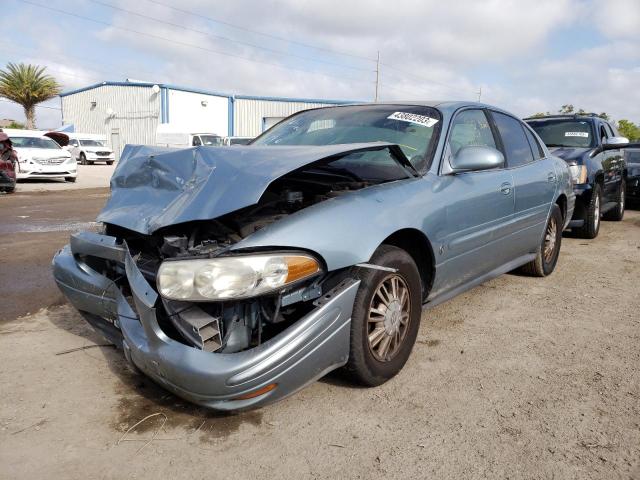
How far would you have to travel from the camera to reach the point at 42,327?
3.53 metres

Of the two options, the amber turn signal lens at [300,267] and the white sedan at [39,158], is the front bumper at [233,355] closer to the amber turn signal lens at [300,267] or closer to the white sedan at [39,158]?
the amber turn signal lens at [300,267]

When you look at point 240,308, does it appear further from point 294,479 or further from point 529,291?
point 529,291

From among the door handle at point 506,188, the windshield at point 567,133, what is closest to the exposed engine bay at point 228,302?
the door handle at point 506,188

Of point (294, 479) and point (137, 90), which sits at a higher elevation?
point (137, 90)

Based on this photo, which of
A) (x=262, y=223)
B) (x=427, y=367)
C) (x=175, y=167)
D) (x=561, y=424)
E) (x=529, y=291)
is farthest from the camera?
(x=529, y=291)

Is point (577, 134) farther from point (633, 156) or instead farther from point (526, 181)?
point (633, 156)

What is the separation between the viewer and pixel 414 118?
3482 millimetres

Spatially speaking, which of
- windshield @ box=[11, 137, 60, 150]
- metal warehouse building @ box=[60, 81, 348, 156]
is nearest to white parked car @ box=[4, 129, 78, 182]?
windshield @ box=[11, 137, 60, 150]

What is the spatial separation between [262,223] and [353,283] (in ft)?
1.78

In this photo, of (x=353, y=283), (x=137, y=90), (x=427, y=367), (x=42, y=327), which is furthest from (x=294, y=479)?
(x=137, y=90)

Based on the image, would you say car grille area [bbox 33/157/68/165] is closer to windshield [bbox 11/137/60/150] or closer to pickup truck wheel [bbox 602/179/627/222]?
windshield [bbox 11/137/60/150]

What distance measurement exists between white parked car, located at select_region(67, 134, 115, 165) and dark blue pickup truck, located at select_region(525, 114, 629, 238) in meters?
27.2

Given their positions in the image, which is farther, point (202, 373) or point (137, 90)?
point (137, 90)

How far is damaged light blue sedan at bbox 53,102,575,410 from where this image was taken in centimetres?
213
